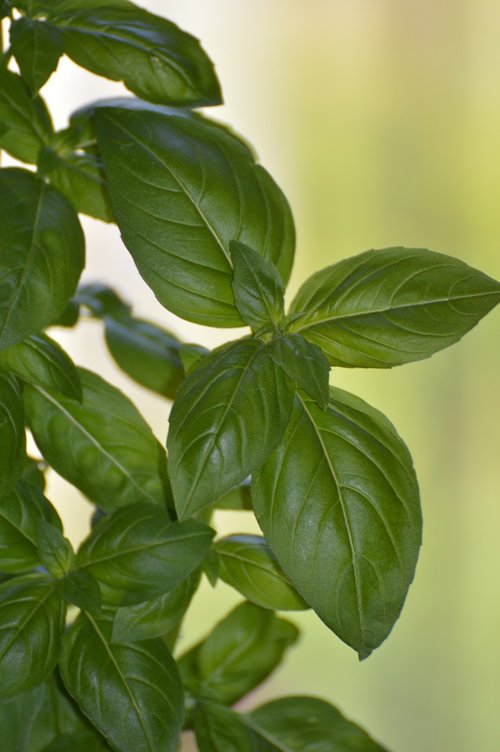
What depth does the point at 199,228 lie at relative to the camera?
45 cm

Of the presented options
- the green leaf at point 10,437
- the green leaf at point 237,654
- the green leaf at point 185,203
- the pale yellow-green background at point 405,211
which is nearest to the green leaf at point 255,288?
the green leaf at point 185,203

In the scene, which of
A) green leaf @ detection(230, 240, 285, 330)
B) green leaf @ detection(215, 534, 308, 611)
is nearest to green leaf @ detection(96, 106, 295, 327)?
green leaf @ detection(230, 240, 285, 330)

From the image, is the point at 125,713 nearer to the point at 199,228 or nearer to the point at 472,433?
the point at 199,228

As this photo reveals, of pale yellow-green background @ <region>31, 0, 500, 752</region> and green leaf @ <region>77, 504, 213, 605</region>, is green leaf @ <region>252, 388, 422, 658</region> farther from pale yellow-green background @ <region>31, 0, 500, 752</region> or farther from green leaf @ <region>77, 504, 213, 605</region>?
pale yellow-green background @ <region>31, 0, 500, 752</region>

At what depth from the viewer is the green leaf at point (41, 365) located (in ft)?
1.56

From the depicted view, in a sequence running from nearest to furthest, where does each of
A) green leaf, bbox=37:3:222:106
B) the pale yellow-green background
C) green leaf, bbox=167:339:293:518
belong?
green leaf, bbox=167:339:293:518 < green leaf, bbox=37:3:222:106 < the pale yellow-green background

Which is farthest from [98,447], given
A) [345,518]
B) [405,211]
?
[405,211]

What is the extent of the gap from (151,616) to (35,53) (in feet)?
0.97

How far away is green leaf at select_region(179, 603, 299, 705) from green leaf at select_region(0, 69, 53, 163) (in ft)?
1.06

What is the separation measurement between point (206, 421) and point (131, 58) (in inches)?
8.6

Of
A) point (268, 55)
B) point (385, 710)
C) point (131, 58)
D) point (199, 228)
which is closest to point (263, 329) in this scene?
point (199, 228)

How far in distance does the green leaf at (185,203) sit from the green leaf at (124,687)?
175 mm

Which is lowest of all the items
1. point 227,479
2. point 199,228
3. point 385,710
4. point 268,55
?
point 385,710

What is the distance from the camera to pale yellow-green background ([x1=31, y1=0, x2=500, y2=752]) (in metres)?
1.24
